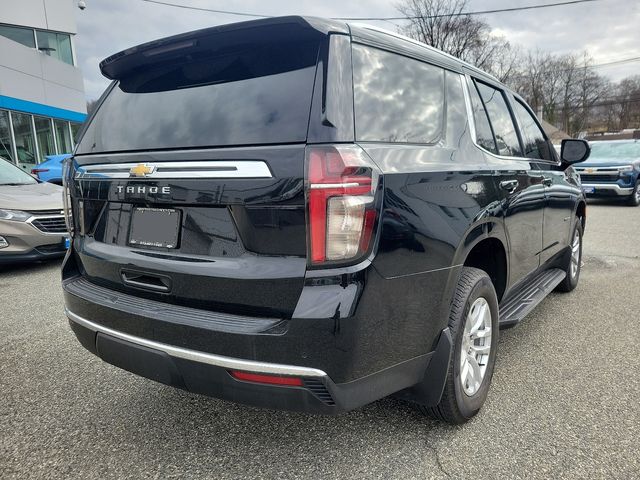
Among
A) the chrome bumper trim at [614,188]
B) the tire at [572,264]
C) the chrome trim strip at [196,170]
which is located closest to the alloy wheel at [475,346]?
the chrome trim strip at [196,170]

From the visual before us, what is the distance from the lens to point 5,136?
16703mm

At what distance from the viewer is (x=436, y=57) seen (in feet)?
7.95

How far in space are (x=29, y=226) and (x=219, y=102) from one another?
15.7ft

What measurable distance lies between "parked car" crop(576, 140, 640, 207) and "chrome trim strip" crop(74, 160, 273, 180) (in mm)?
11923

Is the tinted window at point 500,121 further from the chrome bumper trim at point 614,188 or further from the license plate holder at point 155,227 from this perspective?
the chrome bumper trim at point 614,188

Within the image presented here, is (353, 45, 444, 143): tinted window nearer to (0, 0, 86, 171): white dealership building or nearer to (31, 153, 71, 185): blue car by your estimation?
(31, 153, 71, 185): blue car

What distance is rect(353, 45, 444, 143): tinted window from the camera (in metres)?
1.86

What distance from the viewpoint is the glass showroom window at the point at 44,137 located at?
62.3ft

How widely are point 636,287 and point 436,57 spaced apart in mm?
3791

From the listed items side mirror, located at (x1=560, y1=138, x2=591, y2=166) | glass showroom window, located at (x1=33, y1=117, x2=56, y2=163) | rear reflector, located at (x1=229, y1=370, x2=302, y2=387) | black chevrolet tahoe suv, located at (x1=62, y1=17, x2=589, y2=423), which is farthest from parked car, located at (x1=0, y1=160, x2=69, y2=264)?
glass showroom window, located at (x1=33, y1=117, x2=56, y2=163)

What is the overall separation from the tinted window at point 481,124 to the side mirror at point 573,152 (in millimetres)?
1674

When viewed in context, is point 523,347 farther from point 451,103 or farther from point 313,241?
point 313,241

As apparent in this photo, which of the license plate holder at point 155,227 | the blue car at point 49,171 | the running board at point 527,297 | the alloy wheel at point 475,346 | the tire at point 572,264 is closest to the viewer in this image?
the license plate holder at point 155,227

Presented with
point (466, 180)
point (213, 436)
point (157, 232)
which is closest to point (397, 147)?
point (466, 180)
